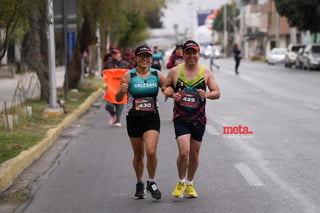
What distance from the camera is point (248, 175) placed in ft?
30.0

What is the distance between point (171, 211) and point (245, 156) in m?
3.83

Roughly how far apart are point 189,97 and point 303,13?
152 ft

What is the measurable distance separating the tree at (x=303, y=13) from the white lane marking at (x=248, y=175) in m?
42.1

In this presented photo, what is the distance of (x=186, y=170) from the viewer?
7.87 meters

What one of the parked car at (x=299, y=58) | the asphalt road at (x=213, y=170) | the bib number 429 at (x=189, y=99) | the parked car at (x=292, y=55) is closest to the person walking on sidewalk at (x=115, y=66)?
the asphalt road at (x=213, y=170)

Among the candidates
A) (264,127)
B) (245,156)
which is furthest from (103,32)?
(245,156)

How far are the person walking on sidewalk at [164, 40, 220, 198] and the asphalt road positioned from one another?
616 millimetres

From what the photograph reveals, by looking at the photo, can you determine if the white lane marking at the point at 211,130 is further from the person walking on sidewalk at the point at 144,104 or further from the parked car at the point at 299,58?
the parked car at the point at 299,58

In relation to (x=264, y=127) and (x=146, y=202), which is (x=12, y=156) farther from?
(x=264, y=127)

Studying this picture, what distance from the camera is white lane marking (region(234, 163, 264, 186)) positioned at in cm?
865

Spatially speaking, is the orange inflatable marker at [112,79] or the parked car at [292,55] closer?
the orange inflatable marker at [112,79]

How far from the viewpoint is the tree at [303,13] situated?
51.2 meters

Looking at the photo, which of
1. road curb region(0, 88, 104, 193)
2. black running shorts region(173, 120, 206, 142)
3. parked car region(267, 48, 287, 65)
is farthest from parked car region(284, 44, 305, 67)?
black running shorts region(173, 120, 206, 142)

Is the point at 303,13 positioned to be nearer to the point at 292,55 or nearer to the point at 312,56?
the point at 292,55
